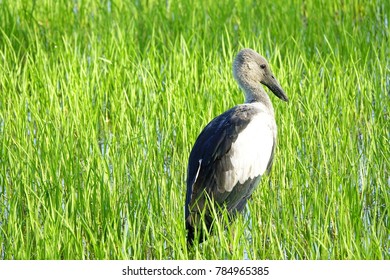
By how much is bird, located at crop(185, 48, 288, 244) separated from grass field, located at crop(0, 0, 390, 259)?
0.44 feet

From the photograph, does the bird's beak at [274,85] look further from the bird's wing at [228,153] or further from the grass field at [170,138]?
the bird's wing at [228,153]

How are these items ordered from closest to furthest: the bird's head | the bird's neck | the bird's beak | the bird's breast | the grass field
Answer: the grass field, the bird's breast, the bird's neck, the bird's head, the bird's beak

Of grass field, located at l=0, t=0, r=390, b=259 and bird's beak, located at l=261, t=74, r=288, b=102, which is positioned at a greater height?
bird's beak, located at l=261, t=74, r=288, b=102

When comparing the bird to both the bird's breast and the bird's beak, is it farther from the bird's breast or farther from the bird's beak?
the bird's beak

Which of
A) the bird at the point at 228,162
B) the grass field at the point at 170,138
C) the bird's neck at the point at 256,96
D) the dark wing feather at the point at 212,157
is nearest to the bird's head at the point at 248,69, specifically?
the bird's neck at the point at 256,96

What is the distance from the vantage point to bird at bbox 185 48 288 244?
167 inches

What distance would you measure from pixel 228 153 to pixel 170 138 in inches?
44.1

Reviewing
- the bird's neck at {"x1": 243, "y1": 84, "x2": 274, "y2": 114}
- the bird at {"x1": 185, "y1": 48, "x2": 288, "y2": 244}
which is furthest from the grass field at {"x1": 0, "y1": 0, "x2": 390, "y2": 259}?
the bird's neck at {"x1": 243, "y1": 84, "x2": 274, "y2": 114}

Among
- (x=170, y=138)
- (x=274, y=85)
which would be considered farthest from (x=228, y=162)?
(x=170, y=138)

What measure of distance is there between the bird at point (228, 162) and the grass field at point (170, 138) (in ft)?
0.44

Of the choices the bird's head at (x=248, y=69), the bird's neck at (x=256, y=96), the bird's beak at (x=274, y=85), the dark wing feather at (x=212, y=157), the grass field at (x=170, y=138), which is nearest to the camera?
the grass field at (x=170, y=138)

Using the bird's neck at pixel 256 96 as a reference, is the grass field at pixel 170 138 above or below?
below

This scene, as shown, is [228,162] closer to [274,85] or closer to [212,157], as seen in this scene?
[212,157]

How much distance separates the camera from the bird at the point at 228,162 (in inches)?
167
